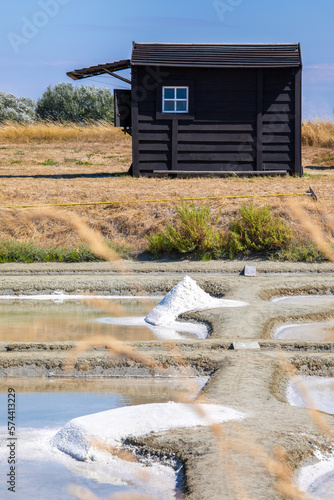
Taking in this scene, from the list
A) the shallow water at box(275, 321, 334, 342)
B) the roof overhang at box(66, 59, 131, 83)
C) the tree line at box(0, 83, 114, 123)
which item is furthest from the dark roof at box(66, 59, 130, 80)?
the tree line at box(0, 83, 114, 123)

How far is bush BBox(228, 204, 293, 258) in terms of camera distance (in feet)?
38.0

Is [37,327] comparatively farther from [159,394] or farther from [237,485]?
[237,485]

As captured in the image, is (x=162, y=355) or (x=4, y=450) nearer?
(x=4, y=450)

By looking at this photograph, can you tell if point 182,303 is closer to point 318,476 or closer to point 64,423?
point 64,423

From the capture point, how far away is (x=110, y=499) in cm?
338

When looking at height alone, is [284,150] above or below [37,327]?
above

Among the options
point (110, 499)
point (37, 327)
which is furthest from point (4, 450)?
point (37, 327)

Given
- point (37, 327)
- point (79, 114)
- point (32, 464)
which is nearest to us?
point (32, 464)

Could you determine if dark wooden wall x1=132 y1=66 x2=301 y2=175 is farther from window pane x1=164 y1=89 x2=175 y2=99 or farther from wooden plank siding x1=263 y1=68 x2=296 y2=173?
window pane x1=164 y1=89 x2=175 y2=99

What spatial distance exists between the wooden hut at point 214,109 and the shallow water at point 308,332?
34.7ft

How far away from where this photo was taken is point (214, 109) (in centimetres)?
1758

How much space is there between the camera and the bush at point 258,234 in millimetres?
11586

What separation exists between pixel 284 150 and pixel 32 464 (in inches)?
590

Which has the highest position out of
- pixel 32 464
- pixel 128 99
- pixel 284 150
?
pixel 128 99
